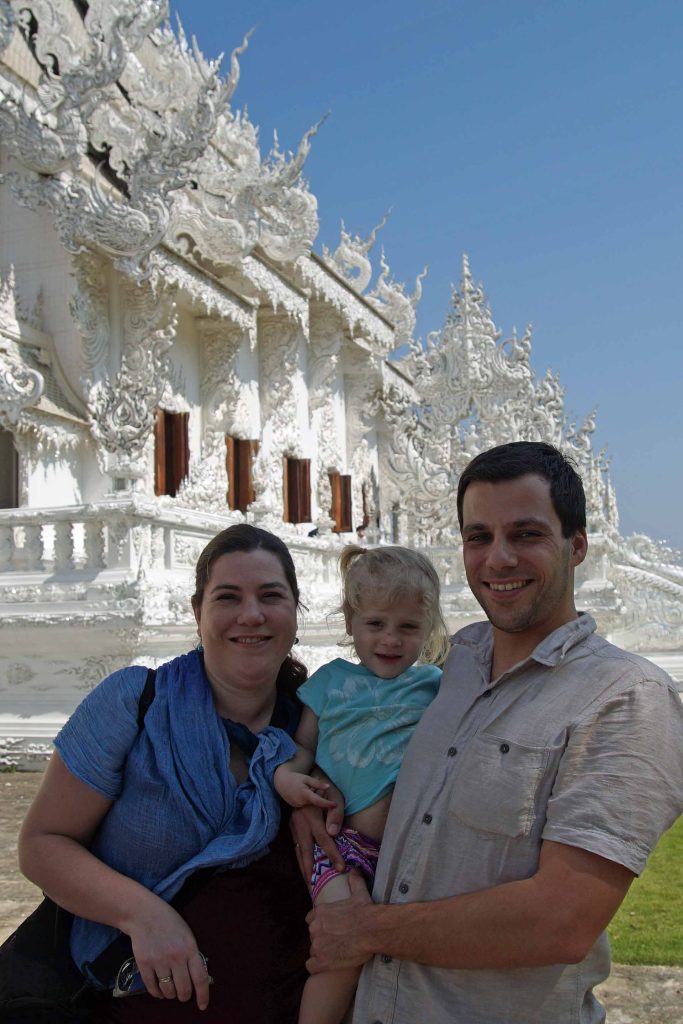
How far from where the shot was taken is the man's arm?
1.42m

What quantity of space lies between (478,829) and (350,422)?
51.3 ft

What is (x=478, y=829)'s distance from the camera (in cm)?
155

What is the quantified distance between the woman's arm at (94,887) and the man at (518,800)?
0.80 feet

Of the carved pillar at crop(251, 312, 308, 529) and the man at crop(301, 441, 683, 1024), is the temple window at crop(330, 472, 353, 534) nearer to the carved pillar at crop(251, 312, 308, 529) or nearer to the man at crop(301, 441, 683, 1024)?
the carved pillar at crop(251, 312, 308, 529)

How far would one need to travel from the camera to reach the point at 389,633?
2.07 meters

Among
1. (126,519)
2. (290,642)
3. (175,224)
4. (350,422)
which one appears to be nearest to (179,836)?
(290,642)

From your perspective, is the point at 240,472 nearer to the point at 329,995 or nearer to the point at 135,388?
the point at 135,388

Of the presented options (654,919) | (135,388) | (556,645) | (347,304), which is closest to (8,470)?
(135,388)

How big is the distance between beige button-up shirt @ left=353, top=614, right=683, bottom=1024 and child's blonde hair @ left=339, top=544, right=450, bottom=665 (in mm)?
401

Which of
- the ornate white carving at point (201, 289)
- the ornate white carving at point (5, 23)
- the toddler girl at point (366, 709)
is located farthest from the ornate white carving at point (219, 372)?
the toddler girl at point (366, 709)

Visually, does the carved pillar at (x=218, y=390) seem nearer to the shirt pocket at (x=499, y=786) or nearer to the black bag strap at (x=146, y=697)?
the black bag strap at (x=146, y=697)

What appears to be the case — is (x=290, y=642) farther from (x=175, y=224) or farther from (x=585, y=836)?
(x=175, y=224)

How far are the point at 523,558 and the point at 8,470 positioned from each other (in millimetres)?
9251

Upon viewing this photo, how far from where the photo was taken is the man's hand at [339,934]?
1626mm
